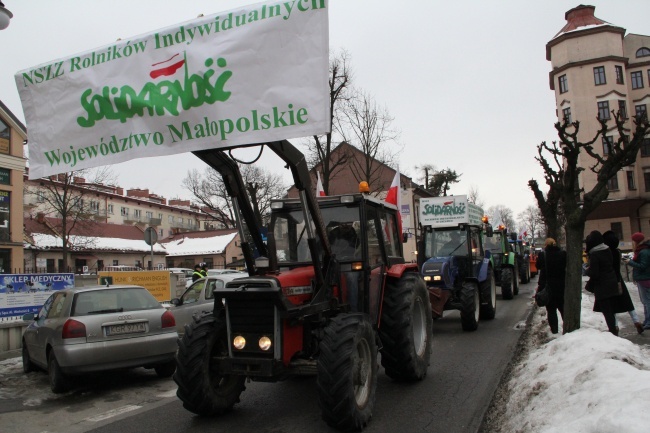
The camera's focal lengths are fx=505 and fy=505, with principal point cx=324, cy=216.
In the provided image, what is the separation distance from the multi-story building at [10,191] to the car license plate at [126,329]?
Answer: 19738 millimetres

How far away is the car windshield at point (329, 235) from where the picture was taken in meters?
5.97

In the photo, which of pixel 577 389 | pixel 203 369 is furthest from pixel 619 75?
pixel 203 369

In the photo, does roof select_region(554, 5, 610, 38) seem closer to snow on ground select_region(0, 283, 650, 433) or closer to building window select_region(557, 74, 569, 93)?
building window select_region(557, 74, 569, 93)

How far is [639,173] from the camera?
46.8 meters

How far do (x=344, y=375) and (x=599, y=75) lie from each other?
168 feet

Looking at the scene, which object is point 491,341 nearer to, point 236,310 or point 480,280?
point 480,280

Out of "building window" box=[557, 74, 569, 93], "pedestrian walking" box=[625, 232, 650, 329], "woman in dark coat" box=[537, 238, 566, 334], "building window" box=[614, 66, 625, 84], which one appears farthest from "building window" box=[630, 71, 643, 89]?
"woman in dark coat" box=[537, 238, 566, 334]

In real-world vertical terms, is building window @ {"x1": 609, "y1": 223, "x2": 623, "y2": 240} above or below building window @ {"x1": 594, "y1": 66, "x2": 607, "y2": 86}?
below

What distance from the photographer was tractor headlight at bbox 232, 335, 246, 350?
4.93 meters

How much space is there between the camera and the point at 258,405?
5797 mm

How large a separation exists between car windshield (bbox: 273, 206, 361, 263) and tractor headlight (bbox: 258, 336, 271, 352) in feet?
4.55

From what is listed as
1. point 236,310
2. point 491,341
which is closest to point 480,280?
point 491,341

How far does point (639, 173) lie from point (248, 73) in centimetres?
5207

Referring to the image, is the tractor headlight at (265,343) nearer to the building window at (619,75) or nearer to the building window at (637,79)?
the building window at (619,75)
